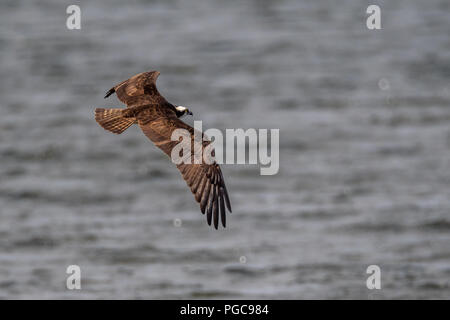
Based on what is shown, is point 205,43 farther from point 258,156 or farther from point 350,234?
point 350,234

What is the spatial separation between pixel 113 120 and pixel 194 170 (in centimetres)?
91

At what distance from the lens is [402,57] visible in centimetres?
2853

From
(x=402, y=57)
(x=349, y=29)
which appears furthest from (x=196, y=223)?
(x=349, y=29)

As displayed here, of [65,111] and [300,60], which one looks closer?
[65,111]

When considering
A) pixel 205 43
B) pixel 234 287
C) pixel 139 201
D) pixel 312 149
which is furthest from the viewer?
pixel 205 43

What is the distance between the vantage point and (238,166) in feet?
75.4

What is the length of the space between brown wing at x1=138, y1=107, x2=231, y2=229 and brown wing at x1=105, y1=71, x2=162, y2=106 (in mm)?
412

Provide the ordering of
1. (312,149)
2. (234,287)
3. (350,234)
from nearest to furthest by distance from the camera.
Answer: (234,287) < (350,234) < (312,149)

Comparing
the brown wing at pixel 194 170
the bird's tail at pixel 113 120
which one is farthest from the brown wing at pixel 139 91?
the brown wing at pixel 194 170

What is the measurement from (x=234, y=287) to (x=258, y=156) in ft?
21.0

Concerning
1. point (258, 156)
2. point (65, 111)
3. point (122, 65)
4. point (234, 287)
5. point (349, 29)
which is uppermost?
point (349, 29)

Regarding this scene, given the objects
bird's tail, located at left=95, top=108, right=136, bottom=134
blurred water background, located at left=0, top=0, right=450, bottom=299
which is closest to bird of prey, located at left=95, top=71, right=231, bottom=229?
bird's tail, located at left=95, top=108, right=136, bottom=134

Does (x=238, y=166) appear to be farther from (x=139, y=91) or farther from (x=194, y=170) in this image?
(x=194, y=170)

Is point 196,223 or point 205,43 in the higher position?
point 205,43
